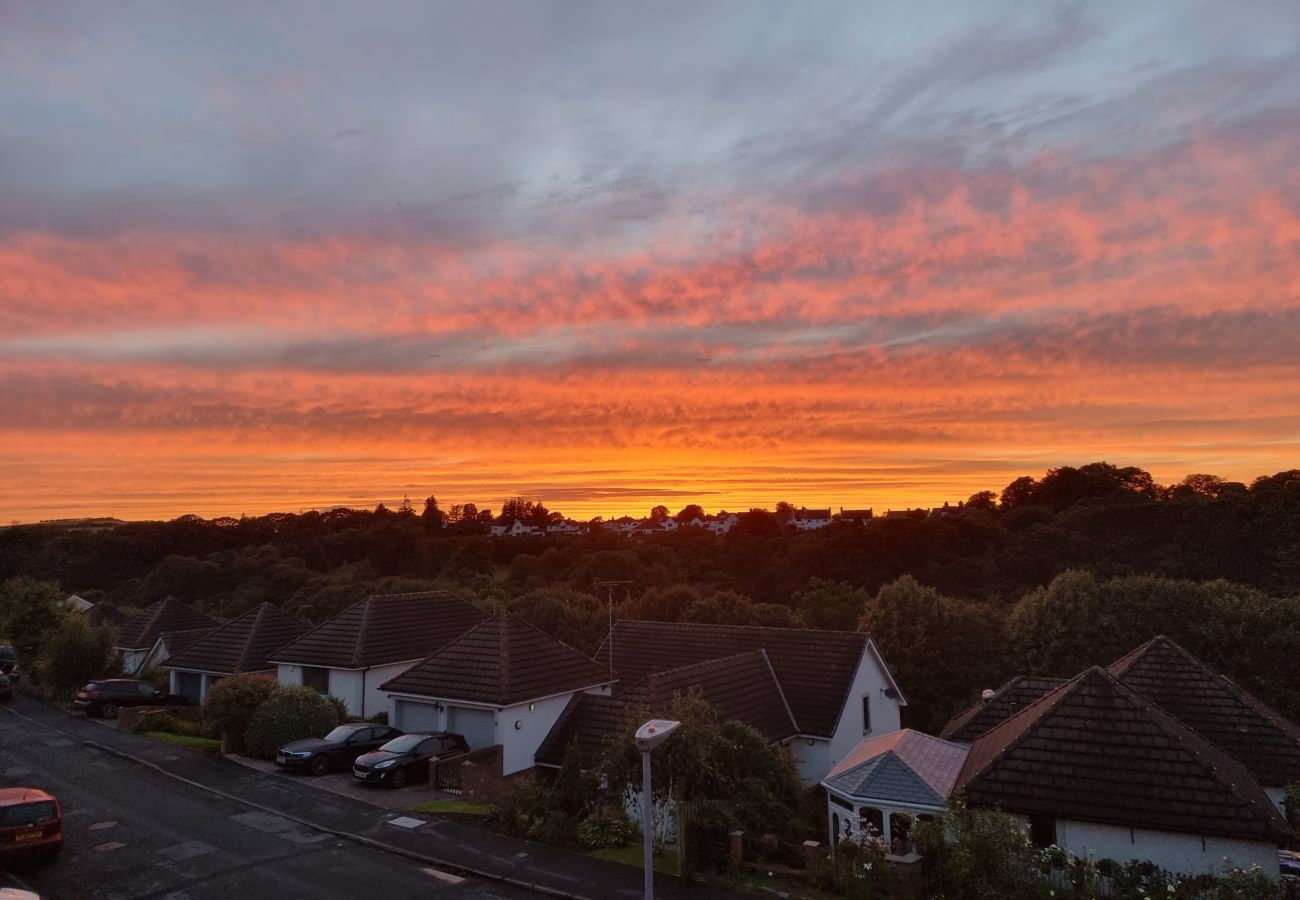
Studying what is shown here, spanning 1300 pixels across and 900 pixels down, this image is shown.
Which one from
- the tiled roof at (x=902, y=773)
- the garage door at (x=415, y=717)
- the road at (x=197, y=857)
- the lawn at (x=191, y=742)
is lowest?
the lawn at (x=191, y=742)

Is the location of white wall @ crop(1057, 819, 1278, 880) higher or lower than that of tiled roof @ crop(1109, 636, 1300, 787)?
lower

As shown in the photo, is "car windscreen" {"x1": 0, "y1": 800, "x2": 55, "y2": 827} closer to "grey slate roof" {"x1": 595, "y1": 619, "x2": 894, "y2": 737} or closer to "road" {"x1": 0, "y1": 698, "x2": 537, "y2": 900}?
"road" {"x1": 0, "y1": 698, "x2": 537, "y2": 900}

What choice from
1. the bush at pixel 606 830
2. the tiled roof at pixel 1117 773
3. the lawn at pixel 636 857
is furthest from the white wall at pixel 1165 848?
the bush at pixel 606 830

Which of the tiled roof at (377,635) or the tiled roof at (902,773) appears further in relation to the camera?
the tiled roof at (377,635)

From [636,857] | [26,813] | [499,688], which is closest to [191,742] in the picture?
[499,688]

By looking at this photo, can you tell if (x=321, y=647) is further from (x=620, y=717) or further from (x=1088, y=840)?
(x=1088, y=840)

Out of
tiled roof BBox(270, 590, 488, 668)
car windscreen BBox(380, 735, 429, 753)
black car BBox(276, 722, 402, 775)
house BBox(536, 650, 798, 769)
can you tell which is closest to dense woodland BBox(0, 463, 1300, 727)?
tiled roof BBox(270, 590, 488, 668)

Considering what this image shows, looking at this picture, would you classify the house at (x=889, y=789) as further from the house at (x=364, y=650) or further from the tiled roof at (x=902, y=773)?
the house at (x=364, y=650)
